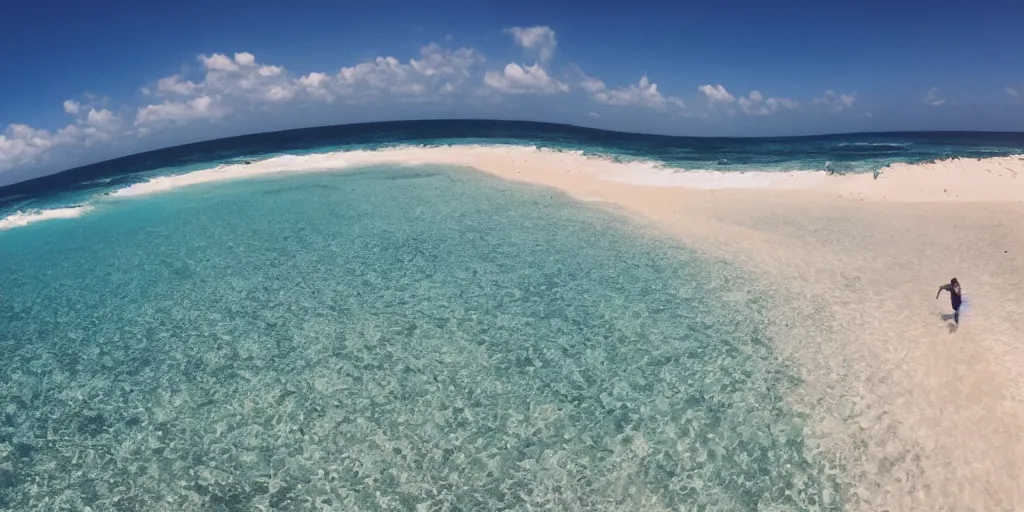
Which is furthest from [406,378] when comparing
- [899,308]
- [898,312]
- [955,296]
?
[955,296]

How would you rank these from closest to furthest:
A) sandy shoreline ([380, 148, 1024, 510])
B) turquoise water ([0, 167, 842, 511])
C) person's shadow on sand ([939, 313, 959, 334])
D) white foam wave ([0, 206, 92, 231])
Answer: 1. sandy shoreline ([380, 148, 1024, 510])
2. turquoise water ([0, 167, 842, 511])
3. person's shadow on sand ([939, 313, 959, 334])
4. white foam wave ([0, 206, 92, 231])

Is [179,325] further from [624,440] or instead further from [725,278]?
[725,278]

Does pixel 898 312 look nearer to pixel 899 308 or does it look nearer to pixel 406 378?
pixel 899 308

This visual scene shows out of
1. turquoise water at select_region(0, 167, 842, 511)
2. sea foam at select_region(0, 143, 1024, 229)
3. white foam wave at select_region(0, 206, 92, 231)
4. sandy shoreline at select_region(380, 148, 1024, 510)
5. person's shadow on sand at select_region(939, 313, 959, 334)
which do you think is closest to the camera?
sandy shoreline at select_region(380, 148, 1024, 510)

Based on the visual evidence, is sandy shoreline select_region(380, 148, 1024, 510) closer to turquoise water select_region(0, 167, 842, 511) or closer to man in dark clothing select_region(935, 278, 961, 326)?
man in dark clothing select_region(935, 278, 961, 326)

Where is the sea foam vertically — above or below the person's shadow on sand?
above

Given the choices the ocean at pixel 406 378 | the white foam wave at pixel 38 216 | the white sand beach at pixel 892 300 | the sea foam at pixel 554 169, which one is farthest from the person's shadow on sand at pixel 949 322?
the white foam wave at pixel 38 216

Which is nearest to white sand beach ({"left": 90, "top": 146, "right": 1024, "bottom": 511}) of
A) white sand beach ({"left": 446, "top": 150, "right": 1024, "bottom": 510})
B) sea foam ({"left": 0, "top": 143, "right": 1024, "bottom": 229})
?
white sand beach ({"left": 446, "top": 150, "right": 1024, "bottom": 510})

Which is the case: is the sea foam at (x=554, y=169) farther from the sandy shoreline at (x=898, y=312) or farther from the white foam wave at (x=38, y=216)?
the sandy shoreline at (x=898, y=312)
